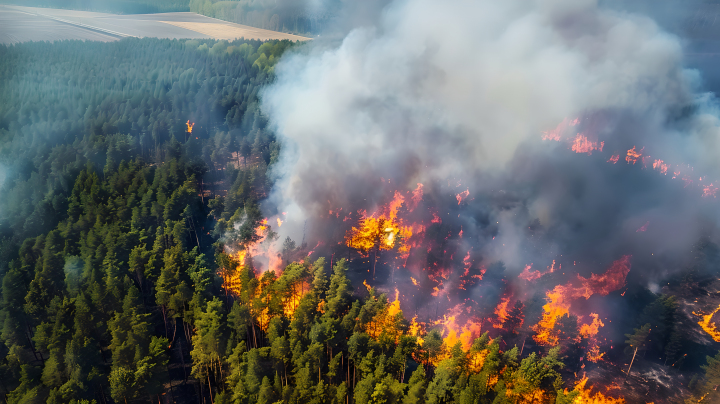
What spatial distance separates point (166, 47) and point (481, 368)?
469 feet

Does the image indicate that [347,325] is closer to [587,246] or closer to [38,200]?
[587,246]

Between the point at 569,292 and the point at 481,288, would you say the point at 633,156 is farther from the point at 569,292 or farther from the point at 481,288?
the point at 481,288

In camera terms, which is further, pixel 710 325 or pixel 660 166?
pixel 660 166

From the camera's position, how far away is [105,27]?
16600 cm

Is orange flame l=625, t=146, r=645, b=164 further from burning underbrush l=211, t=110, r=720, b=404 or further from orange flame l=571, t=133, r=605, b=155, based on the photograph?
burning underbrush l=211, t=110, r=720, b=404

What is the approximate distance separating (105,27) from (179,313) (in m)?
168

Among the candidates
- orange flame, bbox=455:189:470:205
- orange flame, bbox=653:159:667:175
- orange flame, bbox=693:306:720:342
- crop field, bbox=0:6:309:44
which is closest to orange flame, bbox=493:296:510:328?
orange flame, bbox=693:306:720:342

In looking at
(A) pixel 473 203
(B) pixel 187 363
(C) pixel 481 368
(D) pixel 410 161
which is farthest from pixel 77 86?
(C) pixel 481 368

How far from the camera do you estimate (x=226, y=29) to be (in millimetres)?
159875

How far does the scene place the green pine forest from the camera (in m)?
33.3

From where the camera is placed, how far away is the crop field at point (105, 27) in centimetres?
Result: 14400

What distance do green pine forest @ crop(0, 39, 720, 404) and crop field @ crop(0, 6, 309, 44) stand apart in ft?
255

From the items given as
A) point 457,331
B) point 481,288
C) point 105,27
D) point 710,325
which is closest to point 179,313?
point 457,331

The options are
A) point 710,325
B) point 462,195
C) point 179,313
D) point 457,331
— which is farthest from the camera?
point 462,195
